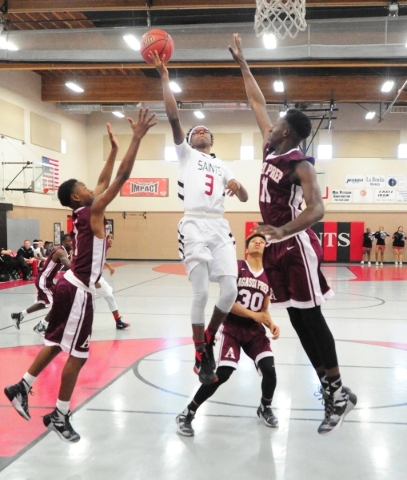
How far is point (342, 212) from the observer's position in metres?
25.1

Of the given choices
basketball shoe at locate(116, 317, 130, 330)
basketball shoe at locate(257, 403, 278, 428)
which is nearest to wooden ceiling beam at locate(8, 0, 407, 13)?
basketball shoe at locate(116, 317, 130, 330)

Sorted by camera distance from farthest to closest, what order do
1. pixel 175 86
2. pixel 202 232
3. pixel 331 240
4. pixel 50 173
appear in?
pixel 331 240 < pixel 50 173 < pixel 175 86 < pixel 202 232

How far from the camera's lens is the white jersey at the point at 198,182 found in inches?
171

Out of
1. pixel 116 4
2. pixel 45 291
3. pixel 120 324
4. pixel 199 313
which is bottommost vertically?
pixel 120 324

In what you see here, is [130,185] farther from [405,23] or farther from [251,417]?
[251,417]

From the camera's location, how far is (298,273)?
345 cm

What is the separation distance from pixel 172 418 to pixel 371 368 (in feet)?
8.60

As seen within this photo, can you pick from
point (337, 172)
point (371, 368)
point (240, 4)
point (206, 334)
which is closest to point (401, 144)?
point (337, 172)

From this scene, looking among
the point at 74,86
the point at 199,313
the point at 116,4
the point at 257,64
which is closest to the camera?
the point at 199,313

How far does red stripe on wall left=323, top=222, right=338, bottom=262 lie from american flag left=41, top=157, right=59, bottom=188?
499 inches

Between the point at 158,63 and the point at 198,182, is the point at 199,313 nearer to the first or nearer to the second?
the point at 198,182

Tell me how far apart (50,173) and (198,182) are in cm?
1887

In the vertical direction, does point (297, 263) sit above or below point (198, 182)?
below

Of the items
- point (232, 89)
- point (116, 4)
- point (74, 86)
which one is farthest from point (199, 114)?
point (116, 4)
